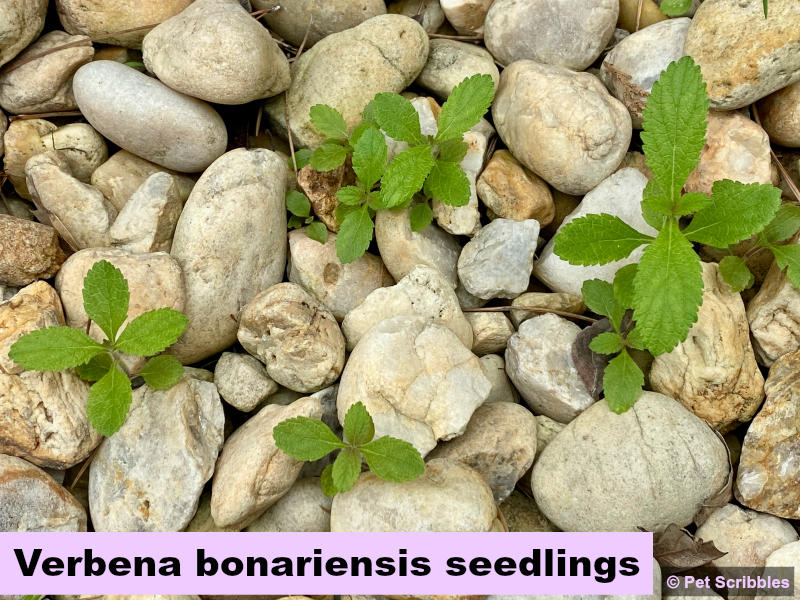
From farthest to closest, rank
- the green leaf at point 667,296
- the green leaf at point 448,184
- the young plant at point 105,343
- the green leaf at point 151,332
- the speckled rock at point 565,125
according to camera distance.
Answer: the speckled rock at point 565,125, the green leaf at point 448,184, the green leaf at point 151,332, the young plant at point 105,343, the green leaf at point 667,296

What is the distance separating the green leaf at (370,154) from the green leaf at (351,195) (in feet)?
0.26

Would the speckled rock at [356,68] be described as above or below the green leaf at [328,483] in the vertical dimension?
above

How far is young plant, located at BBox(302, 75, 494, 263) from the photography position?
261 cm

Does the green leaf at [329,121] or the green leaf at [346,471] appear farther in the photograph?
the green leaf at [329,121]

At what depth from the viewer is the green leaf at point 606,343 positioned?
8.23 feet

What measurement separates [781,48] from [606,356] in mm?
1403

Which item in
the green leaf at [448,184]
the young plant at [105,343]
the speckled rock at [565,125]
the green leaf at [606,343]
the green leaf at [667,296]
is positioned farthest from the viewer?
the speckled rock at [565,125]

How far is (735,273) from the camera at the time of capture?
258 centimetres

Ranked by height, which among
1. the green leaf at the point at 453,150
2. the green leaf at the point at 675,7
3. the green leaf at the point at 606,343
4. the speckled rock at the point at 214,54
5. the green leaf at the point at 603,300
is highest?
the green leaf at the point at 675,7

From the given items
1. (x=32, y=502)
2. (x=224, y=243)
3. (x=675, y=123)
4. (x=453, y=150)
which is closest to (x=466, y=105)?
(x=453, y=150)

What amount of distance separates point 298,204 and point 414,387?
0.99 m

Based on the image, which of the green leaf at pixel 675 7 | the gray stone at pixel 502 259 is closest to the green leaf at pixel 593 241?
the gray stone at pixel 502 259

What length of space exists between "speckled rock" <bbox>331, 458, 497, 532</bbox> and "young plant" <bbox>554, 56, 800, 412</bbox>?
647 millimetres

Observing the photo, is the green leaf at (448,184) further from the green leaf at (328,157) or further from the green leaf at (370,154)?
the green leaf at (328,157)
